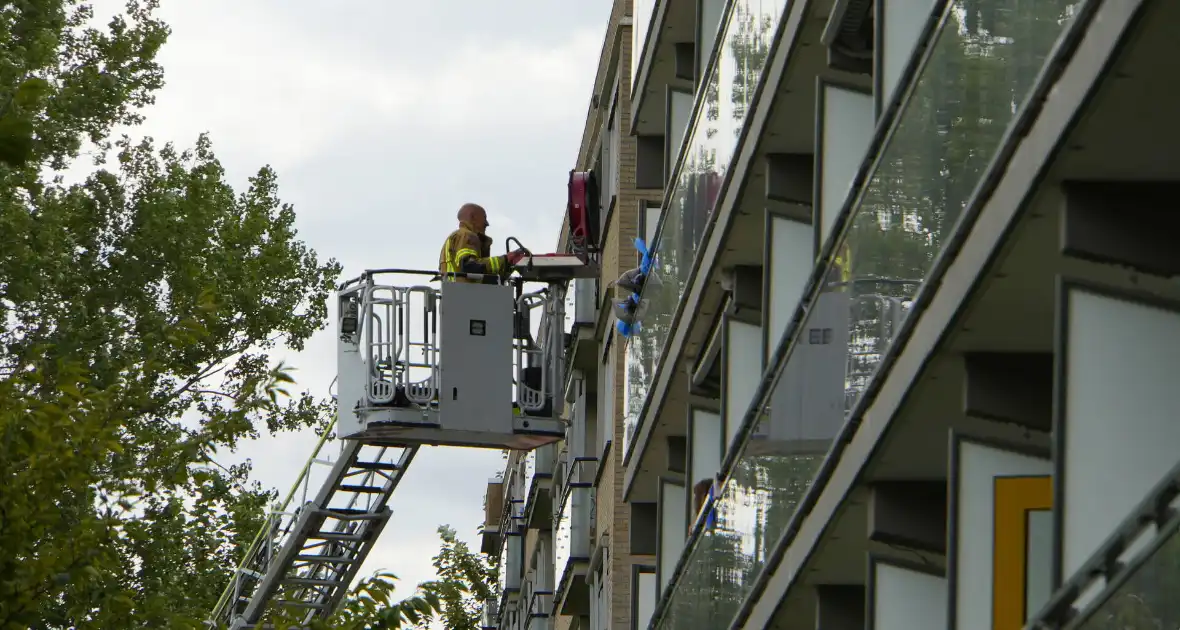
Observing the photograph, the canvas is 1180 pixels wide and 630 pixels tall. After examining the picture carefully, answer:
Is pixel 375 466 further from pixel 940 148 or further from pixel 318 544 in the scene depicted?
pixel 940 148

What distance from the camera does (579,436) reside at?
1246 inches

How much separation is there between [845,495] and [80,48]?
22475 millimetres

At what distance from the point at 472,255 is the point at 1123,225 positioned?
16223 millimetres

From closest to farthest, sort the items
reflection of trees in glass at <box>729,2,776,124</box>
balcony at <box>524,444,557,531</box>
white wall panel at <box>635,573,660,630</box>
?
reflection of trees in glass at <box>729,2,776,124</box> < white wall panel at <box>635,573,660,630</box> < balcony at <box>524,444,557,531</box>

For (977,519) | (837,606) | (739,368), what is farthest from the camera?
(739,368)

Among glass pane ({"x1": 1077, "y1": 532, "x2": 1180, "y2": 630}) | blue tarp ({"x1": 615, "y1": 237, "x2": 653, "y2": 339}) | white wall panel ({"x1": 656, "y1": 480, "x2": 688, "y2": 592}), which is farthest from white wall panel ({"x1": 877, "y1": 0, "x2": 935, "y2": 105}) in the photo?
blue tarp ({"x1": 615, "y1": 237, "x2": 653, "y2": 339})

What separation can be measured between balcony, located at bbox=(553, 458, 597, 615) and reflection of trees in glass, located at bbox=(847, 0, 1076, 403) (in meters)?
17.8

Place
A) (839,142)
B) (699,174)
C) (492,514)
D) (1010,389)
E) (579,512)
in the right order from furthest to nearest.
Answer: (492,514)
(579,512)
(699,174)
(839,142)
(1010,389)

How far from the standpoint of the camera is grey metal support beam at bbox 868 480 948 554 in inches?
513

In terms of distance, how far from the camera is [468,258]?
83.0 feet

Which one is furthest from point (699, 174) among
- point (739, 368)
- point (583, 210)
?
point (583, 210)

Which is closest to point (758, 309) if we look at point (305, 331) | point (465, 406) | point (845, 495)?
point (845, 495)

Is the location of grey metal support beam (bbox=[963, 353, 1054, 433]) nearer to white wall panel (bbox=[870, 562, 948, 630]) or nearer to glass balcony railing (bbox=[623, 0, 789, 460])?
white wall panel (bbox=[870, 562, 948, 630])

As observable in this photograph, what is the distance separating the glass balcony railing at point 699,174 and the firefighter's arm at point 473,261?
2.52 m
